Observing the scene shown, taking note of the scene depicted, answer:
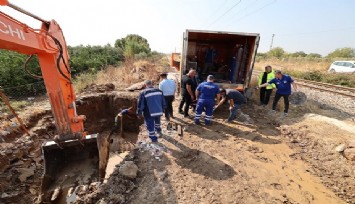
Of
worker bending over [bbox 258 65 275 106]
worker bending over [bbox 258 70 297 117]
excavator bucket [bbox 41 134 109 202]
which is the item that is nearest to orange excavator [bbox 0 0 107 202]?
excavator bucket [bbox 41 134 109 202]

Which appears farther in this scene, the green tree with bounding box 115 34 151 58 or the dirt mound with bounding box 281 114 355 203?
the green tree with bounding box 115 34 151 58

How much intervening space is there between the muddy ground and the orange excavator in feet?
1.54

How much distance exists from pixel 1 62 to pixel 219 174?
444 inches

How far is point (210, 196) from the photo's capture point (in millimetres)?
3443

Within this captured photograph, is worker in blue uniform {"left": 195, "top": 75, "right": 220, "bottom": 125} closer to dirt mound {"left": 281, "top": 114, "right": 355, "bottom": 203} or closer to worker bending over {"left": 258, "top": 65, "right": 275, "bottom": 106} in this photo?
dirt mound {"left": 281, "top": 114, "right": 355, "bottom": 203}

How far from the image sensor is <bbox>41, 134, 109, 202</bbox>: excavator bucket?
12.0ft

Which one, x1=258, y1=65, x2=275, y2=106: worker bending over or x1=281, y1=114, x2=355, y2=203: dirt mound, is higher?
x1=258, y1=65, x2=275, y2=106: worker bending over

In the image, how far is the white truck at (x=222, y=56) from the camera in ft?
24.4

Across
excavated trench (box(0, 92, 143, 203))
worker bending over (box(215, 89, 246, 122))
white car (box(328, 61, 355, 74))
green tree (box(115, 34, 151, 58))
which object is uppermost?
green tree (box(115, 34, 151, 58))

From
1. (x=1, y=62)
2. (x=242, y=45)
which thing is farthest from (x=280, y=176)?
(x=1, y=62)

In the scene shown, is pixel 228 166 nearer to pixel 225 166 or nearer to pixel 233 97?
pixel 225 166

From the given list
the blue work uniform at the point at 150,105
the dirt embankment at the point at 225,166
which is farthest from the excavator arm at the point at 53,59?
the blue work uniform at the point at 150,105

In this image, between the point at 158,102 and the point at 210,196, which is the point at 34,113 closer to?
the point at 158,102

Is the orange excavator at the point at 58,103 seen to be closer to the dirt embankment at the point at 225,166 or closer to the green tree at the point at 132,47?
the dirt embankment at the point at 225,166
